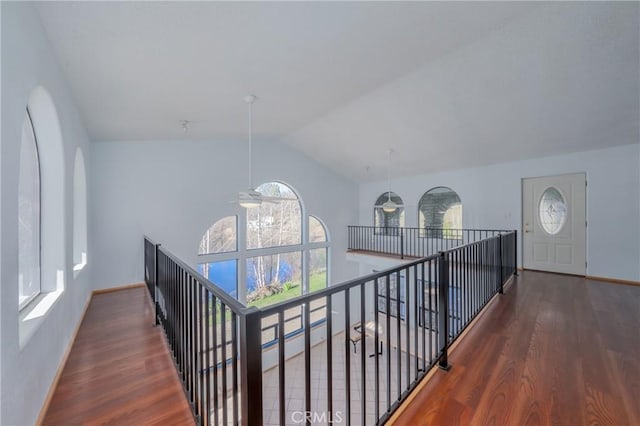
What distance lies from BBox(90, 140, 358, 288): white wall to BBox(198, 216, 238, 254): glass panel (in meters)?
0.20

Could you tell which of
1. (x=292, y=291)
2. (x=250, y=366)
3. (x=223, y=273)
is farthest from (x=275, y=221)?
(x=250, y=366)

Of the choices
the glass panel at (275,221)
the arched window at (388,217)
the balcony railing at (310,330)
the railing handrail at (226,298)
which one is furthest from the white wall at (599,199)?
the railing handrail at (226,298)

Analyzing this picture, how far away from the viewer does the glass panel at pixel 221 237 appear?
5617 mm

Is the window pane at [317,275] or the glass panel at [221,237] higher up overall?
the glass panel at [221,237]

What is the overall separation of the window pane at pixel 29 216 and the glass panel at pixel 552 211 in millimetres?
7474

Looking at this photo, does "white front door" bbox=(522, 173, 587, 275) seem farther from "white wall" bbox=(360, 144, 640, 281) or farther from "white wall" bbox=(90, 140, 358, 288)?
"white wall" bbox=(90, 140, 358, 288)

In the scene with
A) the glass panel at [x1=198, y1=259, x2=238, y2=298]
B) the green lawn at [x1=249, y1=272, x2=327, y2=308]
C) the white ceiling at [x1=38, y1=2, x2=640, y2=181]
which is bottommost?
the green lawn at [x1=249, y1=272, x2=327, y2=308]

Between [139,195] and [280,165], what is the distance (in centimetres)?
316

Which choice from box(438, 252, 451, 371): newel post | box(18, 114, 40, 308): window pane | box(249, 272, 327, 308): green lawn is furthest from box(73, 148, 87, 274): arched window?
box(438, 252, 451, 371): newel post

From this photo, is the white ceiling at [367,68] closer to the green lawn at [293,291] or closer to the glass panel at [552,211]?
the glass panel at [552,211]

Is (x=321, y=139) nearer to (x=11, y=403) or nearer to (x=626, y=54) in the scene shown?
(x=626, y=54)

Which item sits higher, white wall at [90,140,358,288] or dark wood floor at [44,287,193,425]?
white wall at [90,140,358,288]

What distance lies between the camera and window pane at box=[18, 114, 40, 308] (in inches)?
74.9

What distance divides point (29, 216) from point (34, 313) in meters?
0.81
